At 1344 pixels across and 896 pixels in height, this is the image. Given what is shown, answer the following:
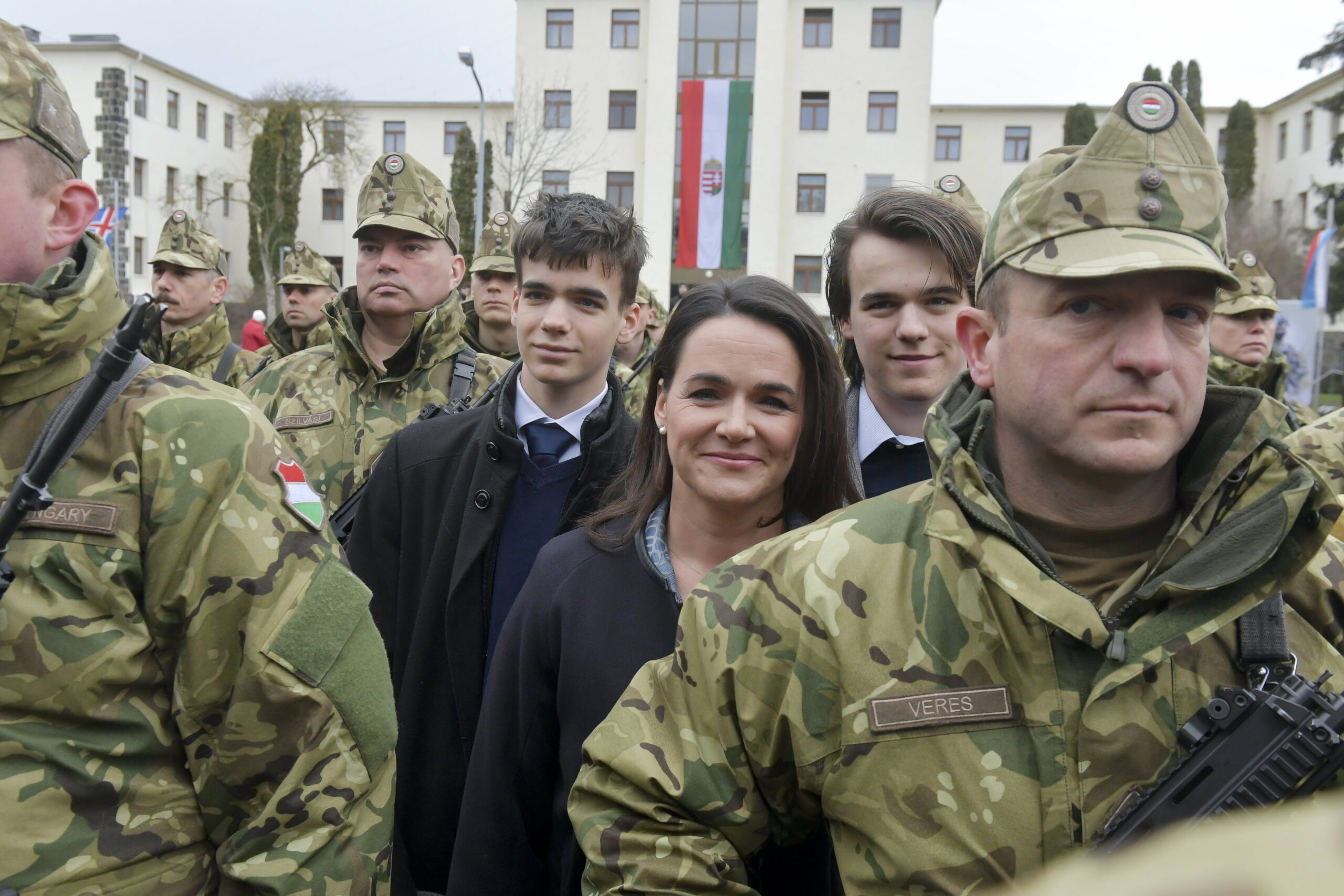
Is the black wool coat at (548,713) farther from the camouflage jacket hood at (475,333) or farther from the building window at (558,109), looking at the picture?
the building window at (558,109)

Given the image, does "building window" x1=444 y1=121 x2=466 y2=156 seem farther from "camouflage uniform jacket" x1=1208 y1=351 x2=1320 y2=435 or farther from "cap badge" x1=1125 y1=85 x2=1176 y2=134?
"cap badge" x1=1125 y1=85 x2=1176 y2=134

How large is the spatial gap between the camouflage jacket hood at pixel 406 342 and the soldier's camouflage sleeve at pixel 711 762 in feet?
9.78

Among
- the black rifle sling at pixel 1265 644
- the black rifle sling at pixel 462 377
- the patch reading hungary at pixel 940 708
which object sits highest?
the black rifle sling at pixel 462 377

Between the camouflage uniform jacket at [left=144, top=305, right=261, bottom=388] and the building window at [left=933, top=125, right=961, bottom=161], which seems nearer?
the camouflage uniform jacket at [left=144, top=305, right=261, bottom=388]

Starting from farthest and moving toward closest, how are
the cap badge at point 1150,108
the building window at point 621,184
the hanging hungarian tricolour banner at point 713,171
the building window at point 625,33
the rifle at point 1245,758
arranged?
the building window at point 621,184 → the building window at point 625,33 → the hanging hungarian tricolour banner at point 713,171 → the cap badge at point 1150,108 → the rifle at point 1245,758

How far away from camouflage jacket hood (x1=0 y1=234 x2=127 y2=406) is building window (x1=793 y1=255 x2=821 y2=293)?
106ft

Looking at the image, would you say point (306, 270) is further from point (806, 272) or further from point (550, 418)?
point (806, 272)

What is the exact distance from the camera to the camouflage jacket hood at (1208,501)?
1651 mm

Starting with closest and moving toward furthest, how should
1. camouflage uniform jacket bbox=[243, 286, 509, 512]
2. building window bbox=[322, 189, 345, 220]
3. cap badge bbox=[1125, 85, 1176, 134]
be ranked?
cap badge bbox=[1125, 85, 1176, 134]
camouflage uniform jacket bbox=[243, 286, 509, 512]
building window bbox=[322, 189, 345, 220]

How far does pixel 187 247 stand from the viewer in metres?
7.27

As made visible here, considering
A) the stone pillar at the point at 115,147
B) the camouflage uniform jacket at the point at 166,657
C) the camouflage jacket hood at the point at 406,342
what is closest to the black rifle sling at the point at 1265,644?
the camouflage uniform jacket at the point at 166,657

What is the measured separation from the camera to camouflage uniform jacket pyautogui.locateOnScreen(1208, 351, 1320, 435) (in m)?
6.14

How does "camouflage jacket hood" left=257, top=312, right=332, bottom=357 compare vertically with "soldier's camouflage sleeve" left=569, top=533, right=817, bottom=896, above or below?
above

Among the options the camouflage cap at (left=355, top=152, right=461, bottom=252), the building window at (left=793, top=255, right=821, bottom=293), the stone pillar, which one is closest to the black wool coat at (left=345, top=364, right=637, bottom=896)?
the camouflage cap at (left=355, top=152, right=461, bottom=252)
